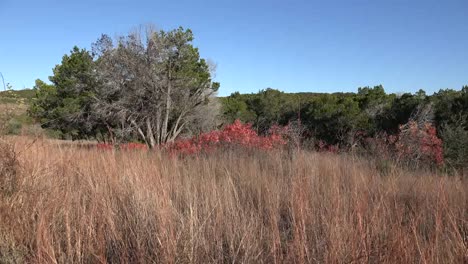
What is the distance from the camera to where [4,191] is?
321 cm

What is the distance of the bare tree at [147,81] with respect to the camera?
20891 millimetres

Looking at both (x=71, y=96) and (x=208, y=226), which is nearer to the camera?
(x=208, y=226)

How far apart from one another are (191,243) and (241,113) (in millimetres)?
25375

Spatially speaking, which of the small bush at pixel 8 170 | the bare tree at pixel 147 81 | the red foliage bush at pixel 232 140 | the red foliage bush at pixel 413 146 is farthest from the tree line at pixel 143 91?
the small bush at pixel 8 170

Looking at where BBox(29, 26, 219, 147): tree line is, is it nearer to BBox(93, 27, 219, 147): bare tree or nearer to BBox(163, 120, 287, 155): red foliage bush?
BBox(93, 27, 219, 147): bare tree

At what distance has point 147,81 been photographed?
2088 centimetres

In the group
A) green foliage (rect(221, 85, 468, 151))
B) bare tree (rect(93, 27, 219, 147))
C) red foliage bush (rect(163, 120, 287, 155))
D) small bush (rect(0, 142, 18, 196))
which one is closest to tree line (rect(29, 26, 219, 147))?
bare tree (rect(93, 27, 219, 147))

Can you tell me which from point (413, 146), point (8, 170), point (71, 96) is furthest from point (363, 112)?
point (8, 170)

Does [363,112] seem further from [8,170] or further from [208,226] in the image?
[208,226]

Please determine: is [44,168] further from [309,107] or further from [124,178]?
[309,107]

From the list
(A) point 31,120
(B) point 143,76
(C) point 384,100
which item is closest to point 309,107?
(C) point 384,100

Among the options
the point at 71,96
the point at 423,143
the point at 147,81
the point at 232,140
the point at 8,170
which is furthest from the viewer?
the point at 71,96

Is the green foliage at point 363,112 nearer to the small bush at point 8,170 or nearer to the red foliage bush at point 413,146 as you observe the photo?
the red foliage bush at point 413,146

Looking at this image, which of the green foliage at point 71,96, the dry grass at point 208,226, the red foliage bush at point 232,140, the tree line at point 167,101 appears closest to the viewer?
the dry grass at point 208,226
